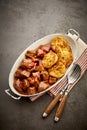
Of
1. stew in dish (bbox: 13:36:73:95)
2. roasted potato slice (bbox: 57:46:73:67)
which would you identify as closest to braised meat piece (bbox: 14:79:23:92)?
stew in dish (bbox: 13:36:73:95)

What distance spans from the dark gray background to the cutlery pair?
3cm

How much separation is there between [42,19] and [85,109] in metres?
0.57

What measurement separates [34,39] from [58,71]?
288mm

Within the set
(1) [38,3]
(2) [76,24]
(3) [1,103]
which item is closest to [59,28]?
(2) [76,24]

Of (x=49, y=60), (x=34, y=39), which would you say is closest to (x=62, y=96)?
(x=49, y=60)

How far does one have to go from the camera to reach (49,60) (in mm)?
1576

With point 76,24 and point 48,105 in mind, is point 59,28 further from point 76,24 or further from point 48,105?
point 48,105

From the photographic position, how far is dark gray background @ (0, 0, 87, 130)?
5.08 ft

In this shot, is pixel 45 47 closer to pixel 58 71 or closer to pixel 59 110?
pixel 58 71

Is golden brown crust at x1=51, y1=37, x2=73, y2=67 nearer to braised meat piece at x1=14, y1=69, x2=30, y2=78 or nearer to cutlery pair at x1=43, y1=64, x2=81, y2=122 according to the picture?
cutlery pair at x1=43, y1=64, x2=81, y2=122

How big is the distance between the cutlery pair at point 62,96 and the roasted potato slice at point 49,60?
4.2 inches

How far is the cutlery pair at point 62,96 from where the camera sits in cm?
153

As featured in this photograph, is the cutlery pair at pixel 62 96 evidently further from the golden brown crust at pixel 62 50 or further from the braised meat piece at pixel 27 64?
the braised meat piece at pixel 27 64

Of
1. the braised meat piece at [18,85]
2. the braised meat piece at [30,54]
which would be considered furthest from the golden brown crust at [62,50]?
the braised meat piece at [18,85]
